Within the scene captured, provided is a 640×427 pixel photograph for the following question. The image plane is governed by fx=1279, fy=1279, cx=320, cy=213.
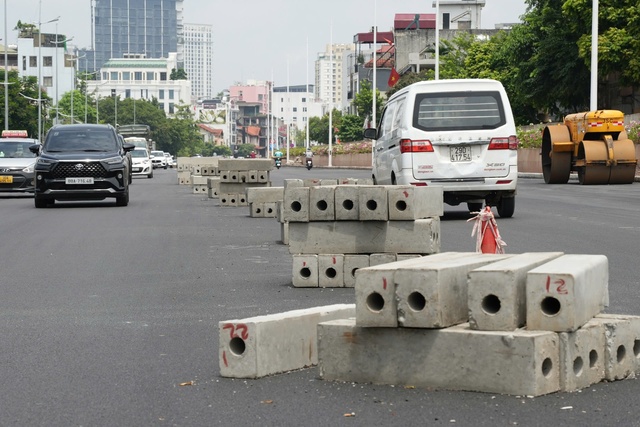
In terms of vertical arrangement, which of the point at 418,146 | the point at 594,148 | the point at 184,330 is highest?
the point at 418,146

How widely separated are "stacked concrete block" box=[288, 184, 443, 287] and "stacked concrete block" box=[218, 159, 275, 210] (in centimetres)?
1700

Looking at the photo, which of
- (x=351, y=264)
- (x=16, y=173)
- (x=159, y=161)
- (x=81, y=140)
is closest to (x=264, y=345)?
(x=351, y=264)

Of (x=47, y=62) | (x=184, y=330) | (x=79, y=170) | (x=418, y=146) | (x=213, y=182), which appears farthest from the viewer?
(x=47, y=62)

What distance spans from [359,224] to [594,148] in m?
26.8

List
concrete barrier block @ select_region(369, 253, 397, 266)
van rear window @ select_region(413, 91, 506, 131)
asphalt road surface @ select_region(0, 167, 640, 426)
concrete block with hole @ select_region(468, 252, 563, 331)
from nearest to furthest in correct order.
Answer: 1. asphalt road surface @ select_region(0, 167, 640, 426)
2. concrete block with hole @ select_region(468, 252, 563, 331)
3. concrete barrier block @ select_region(369, 253, 397, 266)
4. van rear window @ select_region(413, 91, 506, 131)

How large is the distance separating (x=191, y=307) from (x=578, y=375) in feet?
13.7

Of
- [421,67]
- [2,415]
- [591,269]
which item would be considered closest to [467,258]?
[591,269]

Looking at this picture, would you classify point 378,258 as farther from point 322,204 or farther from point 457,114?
point 457,114

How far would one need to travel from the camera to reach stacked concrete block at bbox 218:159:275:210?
28.4m

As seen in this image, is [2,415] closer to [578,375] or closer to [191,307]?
[578,375]

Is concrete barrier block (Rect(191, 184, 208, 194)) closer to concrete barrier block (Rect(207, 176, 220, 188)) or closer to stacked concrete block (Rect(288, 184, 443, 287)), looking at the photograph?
concrete barrier block (Rect(207, 176, 220, 188))

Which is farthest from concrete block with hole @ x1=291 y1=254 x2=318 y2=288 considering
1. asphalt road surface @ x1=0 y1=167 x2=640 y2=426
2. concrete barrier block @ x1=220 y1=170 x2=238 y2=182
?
concrete barrier block @ x1=220 y1=170 x2=238 y2=182

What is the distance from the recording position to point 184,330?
28.4 feet

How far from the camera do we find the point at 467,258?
289 inches
